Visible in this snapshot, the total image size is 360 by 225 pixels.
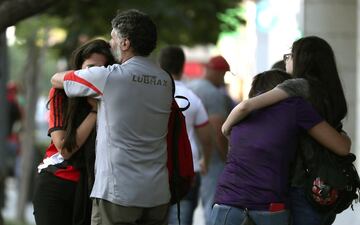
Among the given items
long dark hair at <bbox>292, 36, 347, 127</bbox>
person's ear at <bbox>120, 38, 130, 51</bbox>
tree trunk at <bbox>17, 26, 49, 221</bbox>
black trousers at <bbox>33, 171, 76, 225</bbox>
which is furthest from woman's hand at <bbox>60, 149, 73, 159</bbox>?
tree trunk at <bbox>17, 26, 49, 221</bbox>

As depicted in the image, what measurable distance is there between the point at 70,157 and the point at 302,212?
4.26 feet

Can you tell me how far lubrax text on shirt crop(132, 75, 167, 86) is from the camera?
482 cm

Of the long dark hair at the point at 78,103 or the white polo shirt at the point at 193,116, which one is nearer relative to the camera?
the long dark hair at the point at 78,103

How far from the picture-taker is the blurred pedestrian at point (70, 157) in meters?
5.05

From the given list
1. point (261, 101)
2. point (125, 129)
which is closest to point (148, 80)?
point (125, 129)

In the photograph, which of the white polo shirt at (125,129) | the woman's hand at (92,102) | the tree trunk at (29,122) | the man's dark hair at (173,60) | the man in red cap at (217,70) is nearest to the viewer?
the white polo shirt at (125,129)

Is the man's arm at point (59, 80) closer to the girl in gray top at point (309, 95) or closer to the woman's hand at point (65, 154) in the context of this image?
the woman's hand at point (65, 154)

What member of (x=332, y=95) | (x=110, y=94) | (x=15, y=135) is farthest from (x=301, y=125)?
(x=15, y=135)

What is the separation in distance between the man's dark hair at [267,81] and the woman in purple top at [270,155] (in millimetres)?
304

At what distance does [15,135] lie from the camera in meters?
21.1

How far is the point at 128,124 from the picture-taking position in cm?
478

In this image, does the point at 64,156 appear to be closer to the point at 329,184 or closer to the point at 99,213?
the point at 99,213

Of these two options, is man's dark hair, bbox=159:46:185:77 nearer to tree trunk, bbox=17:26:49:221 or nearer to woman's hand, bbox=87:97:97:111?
woman's hand, bbox=87:97:97:111

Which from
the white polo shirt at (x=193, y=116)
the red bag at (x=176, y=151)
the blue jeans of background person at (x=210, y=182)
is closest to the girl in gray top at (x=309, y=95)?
the red bag at (x=176, y=151)
